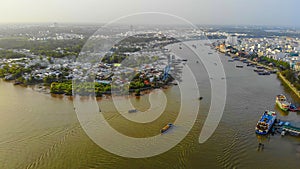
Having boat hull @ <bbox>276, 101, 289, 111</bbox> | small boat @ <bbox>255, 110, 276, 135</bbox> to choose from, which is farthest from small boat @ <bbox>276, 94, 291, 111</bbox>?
small boat @ <bbox>255, 110, 276, 135</bbox>

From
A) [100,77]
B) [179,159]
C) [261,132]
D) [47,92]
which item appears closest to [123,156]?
[179,159]

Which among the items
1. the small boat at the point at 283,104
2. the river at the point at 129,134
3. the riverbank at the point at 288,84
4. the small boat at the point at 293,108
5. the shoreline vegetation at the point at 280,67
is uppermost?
the shoreline vegetation at the point at 280,67

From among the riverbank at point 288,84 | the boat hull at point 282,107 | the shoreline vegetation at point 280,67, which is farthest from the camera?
the shoreline vegetation at point 280,67

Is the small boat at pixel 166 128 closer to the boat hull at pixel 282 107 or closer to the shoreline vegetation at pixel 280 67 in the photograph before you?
the boat hull at pixel 282 107

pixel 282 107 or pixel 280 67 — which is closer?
pixel 282 107

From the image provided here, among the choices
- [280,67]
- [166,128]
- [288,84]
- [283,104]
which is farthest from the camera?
[280,67]

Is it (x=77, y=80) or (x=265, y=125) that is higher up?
(x=77, y=80)

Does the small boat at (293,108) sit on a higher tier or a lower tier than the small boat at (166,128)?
higher

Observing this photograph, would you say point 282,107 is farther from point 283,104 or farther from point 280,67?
point 280,67

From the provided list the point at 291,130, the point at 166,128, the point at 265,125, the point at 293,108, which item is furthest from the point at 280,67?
the point at 166,128

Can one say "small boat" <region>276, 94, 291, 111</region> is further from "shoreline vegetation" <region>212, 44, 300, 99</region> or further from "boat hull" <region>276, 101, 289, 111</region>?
"shoreline vegetation" <region>212, 44, 300, 99</region>

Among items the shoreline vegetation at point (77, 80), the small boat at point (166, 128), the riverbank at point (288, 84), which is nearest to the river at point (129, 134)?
the small boat at point (166, 128)
